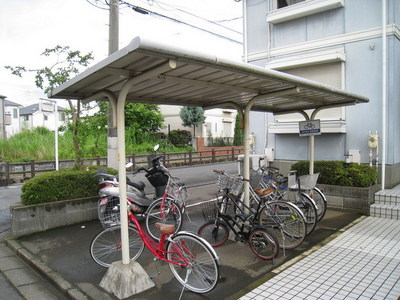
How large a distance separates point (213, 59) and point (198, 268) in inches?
96.1

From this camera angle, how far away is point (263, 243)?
14.4 ft

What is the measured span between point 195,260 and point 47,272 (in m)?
2.26

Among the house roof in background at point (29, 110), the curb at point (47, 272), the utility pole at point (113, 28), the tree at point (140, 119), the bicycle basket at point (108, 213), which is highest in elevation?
the house roof in background at point (29, 110)

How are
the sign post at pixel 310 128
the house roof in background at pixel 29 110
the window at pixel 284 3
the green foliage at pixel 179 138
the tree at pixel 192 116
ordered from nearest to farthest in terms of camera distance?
1. the sign post at pixel 310 128
2. the window at pixel 284 3
3. the green foliage at pixel 179 138
4. the tree at pixel 192 116
5. the house roof in background at pixel 29 110

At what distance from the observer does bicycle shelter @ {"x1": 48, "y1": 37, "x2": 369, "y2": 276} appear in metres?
3.09

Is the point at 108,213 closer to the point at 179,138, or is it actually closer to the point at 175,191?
the point at 175,191

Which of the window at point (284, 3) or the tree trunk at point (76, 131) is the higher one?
the window at point (284, 3)

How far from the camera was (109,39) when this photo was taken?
8.53 meters

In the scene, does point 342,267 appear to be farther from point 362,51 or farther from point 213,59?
point 362,51

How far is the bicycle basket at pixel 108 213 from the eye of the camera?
15.0ft

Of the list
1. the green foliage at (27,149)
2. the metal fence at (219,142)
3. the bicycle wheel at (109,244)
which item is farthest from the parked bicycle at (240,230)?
the metal fence at (219,142)

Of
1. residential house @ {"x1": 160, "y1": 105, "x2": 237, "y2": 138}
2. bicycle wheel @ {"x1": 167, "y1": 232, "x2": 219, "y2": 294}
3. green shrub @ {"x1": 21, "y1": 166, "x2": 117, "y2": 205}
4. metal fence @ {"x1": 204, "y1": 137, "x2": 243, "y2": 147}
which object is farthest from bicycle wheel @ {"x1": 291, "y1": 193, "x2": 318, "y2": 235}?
residential house @ {"x1": 160, "y1": 105, "x2": 237, "y2": 138}

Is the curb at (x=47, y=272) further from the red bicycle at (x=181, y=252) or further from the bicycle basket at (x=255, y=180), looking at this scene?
the bicycle basket at (x=255, y=180)

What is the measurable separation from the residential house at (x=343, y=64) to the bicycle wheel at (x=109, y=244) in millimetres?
6652
